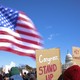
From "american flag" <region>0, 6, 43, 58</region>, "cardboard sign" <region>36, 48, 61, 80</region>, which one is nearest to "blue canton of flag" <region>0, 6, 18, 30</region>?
"american flag" <region>0, 6, 43, 58</region>

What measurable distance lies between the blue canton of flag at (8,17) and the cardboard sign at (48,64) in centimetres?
163

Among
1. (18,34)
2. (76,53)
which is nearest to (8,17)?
(18,34)

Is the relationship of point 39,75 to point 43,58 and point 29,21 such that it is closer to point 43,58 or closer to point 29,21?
point 43,58

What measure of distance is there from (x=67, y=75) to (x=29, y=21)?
18.9 ft

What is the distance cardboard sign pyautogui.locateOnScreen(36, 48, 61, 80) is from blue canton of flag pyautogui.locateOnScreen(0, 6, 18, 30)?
163cm

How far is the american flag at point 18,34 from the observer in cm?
1058

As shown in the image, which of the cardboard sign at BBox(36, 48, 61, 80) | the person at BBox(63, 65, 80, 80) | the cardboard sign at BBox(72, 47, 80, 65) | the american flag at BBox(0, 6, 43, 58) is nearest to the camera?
the person at BBox(63, 65, 80, 80)

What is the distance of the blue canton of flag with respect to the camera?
1072 centimetres

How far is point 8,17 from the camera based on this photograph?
1087cm

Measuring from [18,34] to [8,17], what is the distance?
611 mm

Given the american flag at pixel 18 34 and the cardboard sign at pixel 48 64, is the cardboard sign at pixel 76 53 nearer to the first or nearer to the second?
the cardboard sign at pixel 48 64

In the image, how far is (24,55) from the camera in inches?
419

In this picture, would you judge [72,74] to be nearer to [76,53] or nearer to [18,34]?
[18,34]

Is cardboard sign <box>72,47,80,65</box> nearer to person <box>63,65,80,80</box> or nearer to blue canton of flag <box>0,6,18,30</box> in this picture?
blue canton of flag <box>0,6,18,30</box>
